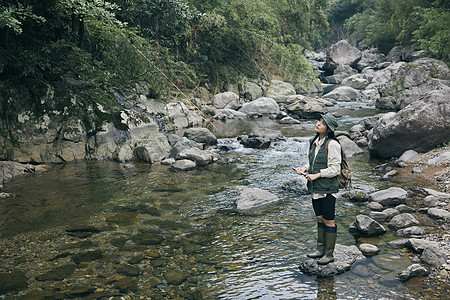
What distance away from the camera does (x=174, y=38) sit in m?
18.6

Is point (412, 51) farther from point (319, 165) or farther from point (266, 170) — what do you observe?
point (319, 165)

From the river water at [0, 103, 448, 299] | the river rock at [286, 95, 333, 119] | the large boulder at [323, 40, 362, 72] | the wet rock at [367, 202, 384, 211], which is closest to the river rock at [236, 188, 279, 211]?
the river water at [0, 103, 448, 299]

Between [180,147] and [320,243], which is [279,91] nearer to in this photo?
[180,147]

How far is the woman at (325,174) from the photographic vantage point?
4297 mm

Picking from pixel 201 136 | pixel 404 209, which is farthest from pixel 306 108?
pixel 404 209

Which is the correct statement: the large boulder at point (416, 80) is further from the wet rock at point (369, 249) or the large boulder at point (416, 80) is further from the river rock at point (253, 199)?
the wet rock at point (369, 249)

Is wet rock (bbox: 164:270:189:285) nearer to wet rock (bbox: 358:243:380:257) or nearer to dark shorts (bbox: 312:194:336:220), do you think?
dark shorts (bbox: 312:194:336:220)

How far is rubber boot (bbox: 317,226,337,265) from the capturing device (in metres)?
4.47

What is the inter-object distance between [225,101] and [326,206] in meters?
16.7

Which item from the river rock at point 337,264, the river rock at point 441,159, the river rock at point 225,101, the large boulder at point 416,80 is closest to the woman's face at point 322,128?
the river rock at point 337,264

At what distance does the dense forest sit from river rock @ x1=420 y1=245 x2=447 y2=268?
27.3 feet

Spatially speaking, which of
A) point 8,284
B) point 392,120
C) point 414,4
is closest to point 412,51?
point 414,4

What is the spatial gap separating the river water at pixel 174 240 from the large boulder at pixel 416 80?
32.5 ft

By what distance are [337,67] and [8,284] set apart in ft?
122
